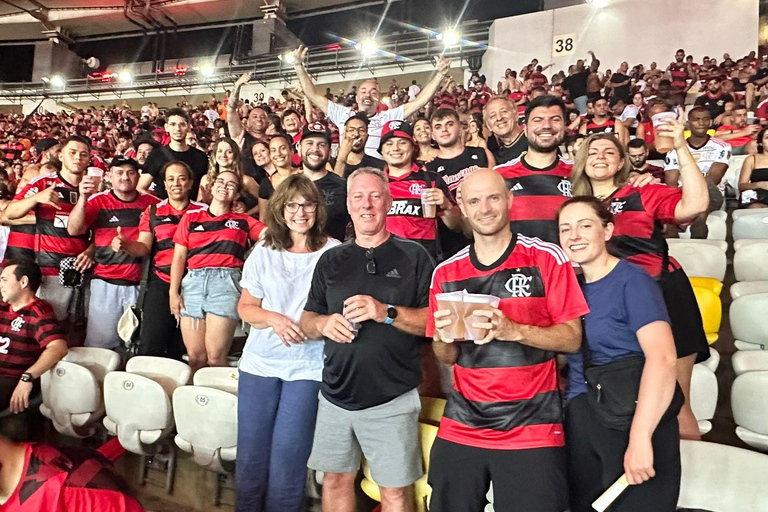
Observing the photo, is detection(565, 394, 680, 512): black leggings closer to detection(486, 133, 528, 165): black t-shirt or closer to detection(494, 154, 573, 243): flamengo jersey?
detection(494, 154, 573, 243): flamengo jersey

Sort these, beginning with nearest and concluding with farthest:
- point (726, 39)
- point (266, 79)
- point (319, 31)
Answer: point (726, 39), point (266, 79), point (319, 31)

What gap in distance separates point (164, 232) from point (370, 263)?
2.07m

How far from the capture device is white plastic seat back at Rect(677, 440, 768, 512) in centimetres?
149

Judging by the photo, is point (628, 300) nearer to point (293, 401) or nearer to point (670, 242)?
point (293, 401)

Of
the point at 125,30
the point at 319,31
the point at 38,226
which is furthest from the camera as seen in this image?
the point at 125,30

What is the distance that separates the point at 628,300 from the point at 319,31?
18.7 m

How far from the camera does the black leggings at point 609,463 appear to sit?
1437 mm

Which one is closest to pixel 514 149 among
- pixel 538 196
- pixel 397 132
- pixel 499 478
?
pixel 397 132

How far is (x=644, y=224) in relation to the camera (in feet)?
6.68

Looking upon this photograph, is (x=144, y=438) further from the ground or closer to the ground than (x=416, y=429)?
closer to the ground

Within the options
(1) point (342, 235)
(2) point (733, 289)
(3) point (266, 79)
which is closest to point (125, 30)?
(3) point (266, 79)

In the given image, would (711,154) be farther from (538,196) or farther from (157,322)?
(157,322)

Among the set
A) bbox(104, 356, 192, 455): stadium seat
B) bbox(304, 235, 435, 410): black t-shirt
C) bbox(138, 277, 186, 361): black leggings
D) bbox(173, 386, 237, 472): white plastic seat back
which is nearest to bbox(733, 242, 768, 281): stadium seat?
bbox(304, 235, 435, 410): black t-shirt

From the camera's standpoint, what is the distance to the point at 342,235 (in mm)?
3176
